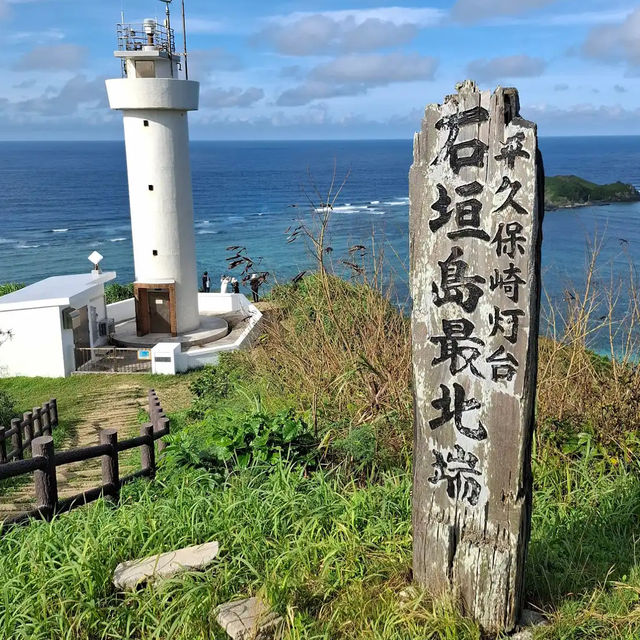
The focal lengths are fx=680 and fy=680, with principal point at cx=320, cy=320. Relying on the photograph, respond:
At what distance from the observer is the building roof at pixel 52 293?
41.4 feet

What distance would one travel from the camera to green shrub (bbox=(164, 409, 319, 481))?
429cm

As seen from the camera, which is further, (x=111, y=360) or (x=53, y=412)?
(x=111, y=360)

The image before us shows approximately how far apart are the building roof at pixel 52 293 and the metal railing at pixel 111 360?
107 centimetres

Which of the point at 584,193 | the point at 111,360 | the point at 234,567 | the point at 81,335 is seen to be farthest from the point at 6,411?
the point at 584,193

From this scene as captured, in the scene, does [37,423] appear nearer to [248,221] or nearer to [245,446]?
[245,446]

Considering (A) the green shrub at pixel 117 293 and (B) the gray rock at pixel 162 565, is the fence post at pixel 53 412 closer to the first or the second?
(B) the gray rock at pixel 162 565

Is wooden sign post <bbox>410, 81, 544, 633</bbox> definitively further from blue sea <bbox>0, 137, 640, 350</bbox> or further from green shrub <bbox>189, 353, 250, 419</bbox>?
green shrub <bbox>189, 353, 250, 419</bbox>

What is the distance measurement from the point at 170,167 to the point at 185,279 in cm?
240

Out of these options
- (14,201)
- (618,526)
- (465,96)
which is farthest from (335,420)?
(14,201)

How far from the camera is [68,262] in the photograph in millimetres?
39062

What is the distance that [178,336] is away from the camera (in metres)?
14.6

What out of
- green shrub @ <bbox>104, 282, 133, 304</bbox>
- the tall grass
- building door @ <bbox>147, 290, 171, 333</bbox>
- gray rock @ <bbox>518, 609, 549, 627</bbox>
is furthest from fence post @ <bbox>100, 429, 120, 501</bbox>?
green shrub @ <bbox>104, 282, 133, 304</bbox>

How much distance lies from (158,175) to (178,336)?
135 inches

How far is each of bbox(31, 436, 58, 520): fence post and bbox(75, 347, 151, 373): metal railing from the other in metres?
8.67
